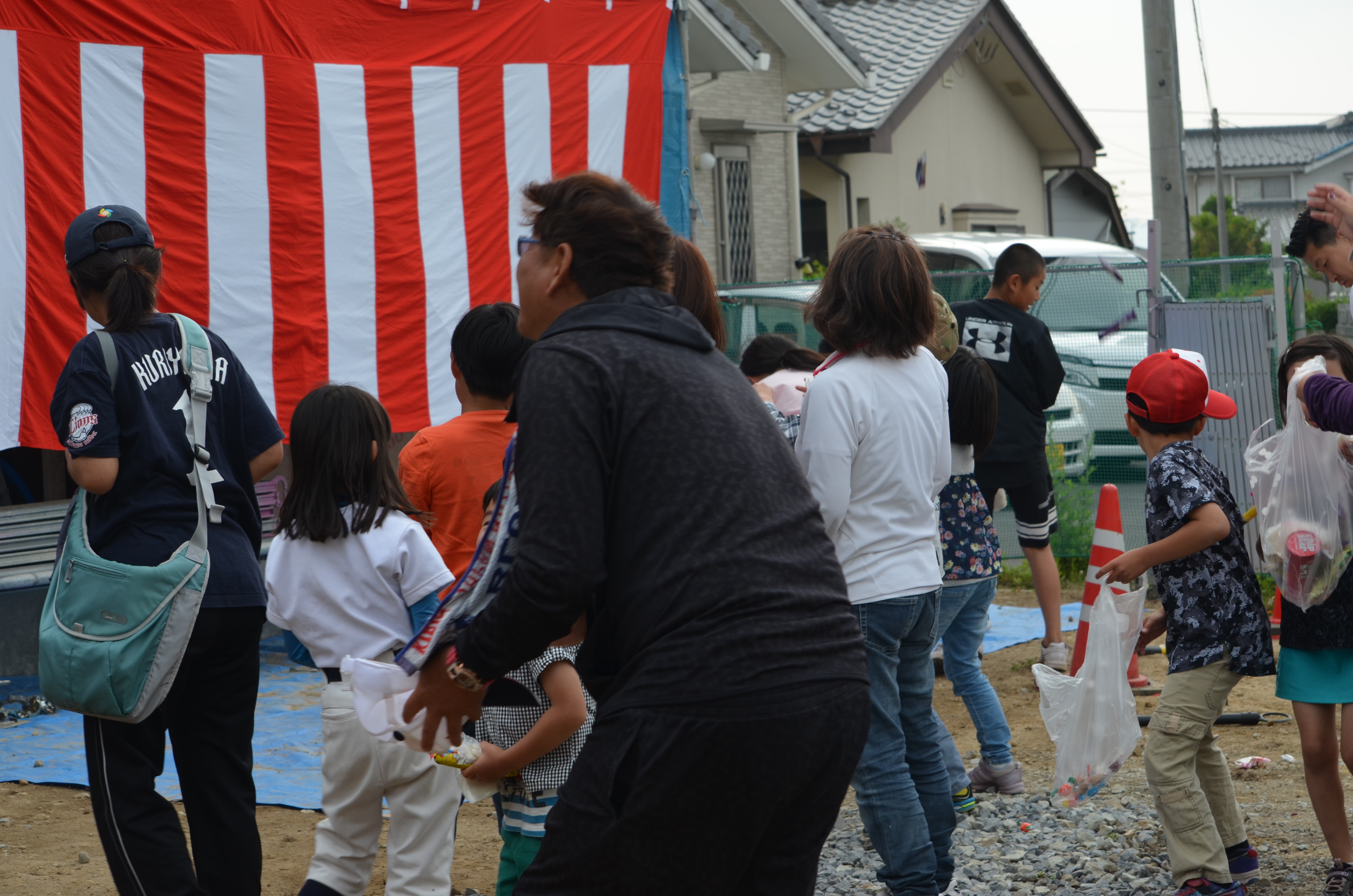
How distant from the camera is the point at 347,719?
10.2 feet

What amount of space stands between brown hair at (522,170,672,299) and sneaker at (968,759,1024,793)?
3074mm

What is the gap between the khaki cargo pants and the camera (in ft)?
11.4

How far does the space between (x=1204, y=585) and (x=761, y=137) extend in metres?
12.3

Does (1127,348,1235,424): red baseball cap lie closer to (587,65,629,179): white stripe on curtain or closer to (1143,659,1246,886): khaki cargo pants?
(1143,659,1246,886): khaki cargo pants

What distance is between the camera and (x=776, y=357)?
4344 millimetres

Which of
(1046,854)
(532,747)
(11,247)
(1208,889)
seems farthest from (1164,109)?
(532,747)

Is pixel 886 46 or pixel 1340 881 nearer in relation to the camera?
pixel 1340 881

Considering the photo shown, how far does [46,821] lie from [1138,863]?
3.65 metres

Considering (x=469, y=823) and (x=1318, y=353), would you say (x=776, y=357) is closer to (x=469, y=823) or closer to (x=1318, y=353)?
(x=1318, y=353)

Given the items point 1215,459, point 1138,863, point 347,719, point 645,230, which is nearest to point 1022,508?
point 1215,459

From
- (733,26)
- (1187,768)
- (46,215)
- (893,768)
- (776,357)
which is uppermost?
(733,26)

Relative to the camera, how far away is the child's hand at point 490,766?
2637 mm

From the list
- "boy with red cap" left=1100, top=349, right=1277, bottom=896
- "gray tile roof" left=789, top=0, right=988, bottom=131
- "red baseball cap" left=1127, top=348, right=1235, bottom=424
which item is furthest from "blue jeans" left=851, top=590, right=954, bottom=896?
"gray tile roof" left=789, top=0, right=988, bottom=131

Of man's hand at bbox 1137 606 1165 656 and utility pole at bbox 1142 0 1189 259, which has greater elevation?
utility pole at bbox 1142 0 1189 259
